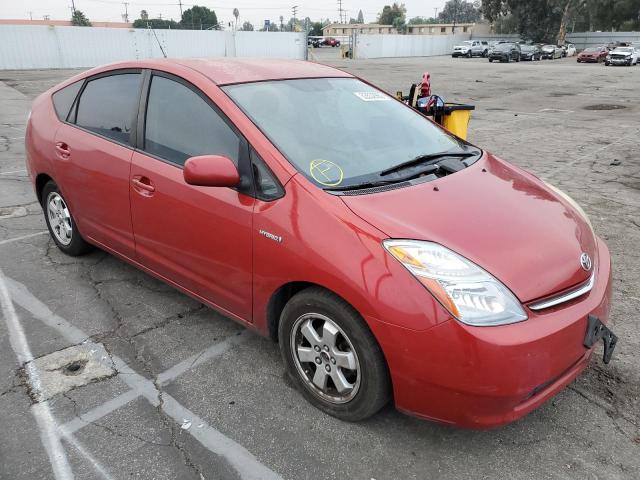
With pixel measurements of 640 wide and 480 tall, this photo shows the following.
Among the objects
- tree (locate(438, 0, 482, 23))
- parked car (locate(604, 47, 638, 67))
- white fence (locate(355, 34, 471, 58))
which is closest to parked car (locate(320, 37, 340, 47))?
white fence (locate(355, 34, 471, 58))

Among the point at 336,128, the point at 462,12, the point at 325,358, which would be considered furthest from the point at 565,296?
the point at 462,12

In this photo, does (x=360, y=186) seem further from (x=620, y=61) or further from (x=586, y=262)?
(x=620, y=61)

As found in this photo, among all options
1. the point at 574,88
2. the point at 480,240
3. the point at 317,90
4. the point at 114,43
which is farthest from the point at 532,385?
the point at 114,43

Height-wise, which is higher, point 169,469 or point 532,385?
point 532,385

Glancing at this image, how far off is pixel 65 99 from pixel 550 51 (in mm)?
53792

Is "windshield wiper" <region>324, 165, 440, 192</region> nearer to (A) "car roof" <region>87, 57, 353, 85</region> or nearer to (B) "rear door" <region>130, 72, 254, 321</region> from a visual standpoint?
(B) "rear door" <region>130, 72, 254, 321</region>

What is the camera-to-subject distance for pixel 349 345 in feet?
7.75

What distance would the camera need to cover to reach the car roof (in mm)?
3078

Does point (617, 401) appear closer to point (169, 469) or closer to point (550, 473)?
point (550, 473)

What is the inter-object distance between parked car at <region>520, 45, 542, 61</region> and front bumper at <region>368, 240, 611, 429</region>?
162 feet

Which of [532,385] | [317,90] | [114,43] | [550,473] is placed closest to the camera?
[532,385]

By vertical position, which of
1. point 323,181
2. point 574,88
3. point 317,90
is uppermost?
point 317,90

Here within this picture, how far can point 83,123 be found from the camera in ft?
12.8

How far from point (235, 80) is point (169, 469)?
2076 millimetres
